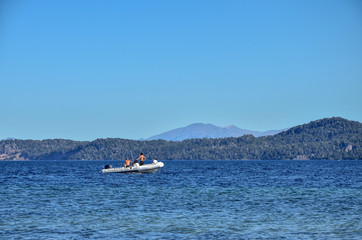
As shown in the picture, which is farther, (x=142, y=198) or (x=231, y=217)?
(x=142, y=198)

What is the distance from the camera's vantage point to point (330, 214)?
32375 mm

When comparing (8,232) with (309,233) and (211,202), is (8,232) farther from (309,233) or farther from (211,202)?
(211,202)

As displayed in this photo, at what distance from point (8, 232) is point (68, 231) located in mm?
2980

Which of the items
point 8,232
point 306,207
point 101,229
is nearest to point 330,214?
point 306,207

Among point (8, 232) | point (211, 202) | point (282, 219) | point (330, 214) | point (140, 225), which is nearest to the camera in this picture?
point (8, 232)

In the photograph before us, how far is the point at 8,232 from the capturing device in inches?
996

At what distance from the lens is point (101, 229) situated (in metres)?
26.5

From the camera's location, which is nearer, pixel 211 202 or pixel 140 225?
pixel 140 225

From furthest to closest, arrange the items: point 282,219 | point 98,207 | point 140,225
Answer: point 98,207 < point 282,219 < point 140,225

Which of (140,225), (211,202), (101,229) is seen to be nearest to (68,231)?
(101,229)

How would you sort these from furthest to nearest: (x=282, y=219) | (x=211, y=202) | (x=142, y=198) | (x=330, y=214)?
1. (x=142, y=198)
2. (x=211, y=202)
3. (x=330, y=214)
4. (x=282, y=219)

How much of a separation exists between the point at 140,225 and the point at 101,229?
2.34 metres

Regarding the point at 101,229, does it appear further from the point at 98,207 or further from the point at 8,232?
the point at 98,207

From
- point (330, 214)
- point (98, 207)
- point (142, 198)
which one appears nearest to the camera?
point (330, 214)
